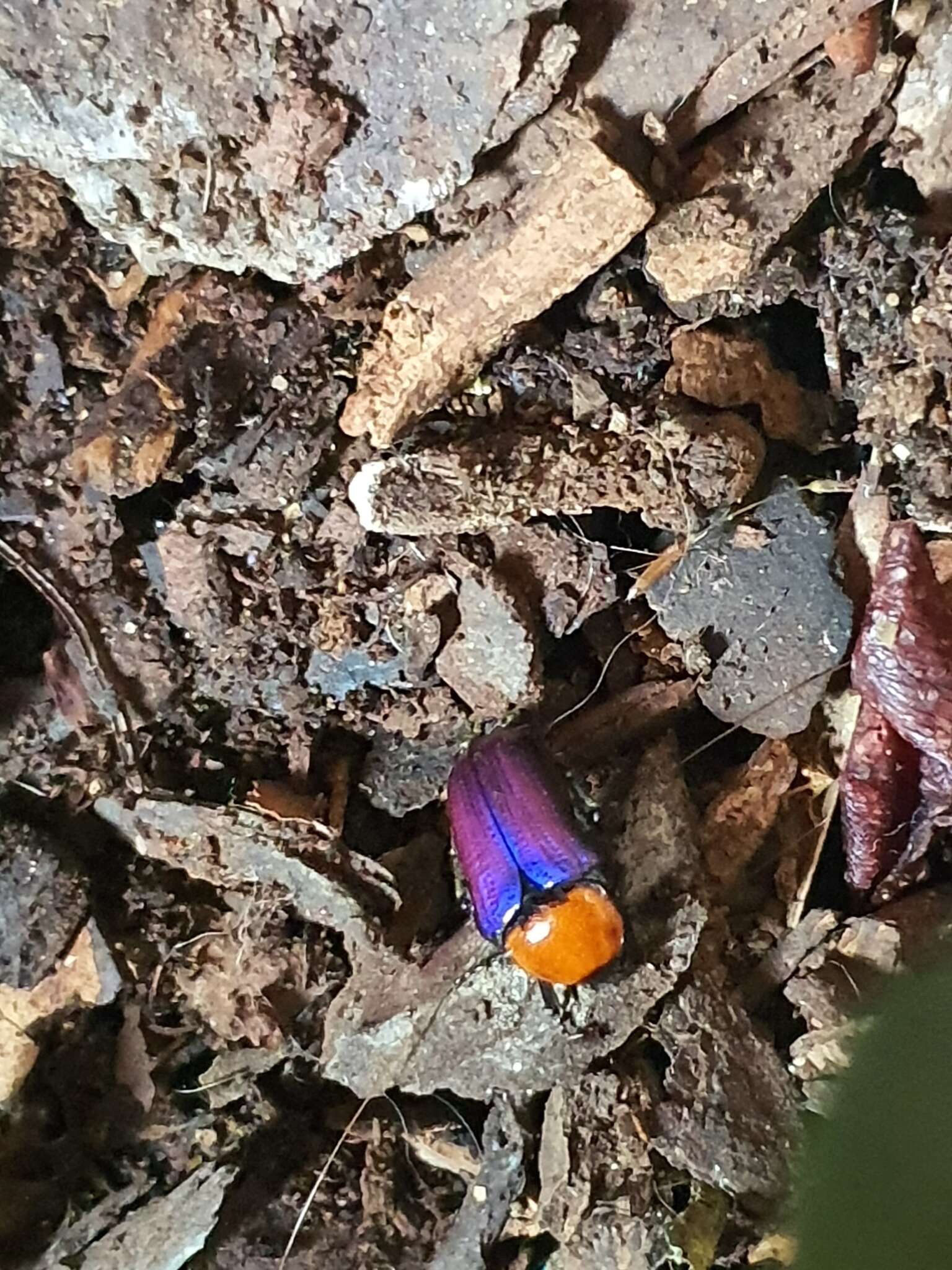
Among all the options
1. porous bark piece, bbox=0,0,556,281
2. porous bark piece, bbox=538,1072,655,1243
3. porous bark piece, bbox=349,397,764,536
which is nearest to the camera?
porous bark piece, bbox=0,0,556,281

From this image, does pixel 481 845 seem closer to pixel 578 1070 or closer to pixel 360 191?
pixel 578 1070

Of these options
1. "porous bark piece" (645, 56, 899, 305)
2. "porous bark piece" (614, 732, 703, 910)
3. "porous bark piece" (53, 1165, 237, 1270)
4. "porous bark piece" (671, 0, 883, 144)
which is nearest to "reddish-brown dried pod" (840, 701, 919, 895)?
"porous bark piece" (614, 732, 703, 910)

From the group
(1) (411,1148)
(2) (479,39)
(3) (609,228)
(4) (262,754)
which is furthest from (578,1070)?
(2) (479,39)

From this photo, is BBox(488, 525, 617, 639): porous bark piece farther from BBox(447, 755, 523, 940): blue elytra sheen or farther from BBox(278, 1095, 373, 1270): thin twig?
BBox(278, 1095, 373, 1270): thin twig

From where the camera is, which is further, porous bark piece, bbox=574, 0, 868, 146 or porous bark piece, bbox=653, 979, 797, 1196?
porous bark piece, bbox=653, 979, 797, 1196

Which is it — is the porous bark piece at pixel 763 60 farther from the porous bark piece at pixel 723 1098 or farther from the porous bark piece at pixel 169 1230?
the porous bark piece at pixel 169 1230

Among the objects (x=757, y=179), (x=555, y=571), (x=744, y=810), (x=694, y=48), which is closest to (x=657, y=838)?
(x=744, y=810)

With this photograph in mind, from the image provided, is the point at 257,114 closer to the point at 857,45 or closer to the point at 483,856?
the point at 857,45
